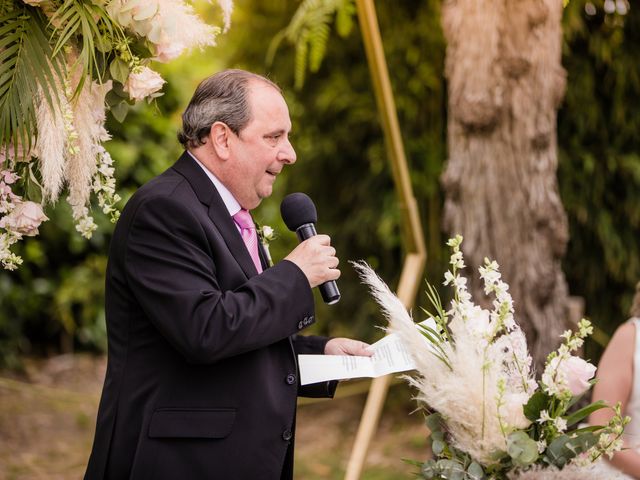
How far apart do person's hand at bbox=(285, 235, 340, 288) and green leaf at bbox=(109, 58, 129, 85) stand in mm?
588

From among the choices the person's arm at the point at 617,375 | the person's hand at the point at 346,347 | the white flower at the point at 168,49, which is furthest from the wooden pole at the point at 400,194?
the white flower at the point at 168,49

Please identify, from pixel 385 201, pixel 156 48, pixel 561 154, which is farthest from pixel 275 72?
Answer: pixel 156 48

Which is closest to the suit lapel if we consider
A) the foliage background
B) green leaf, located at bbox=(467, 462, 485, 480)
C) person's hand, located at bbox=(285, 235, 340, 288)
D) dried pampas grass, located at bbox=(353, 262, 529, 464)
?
person's hand, located at bbox=(285, 235, 340, 288)

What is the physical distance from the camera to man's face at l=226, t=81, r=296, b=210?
1.97 m

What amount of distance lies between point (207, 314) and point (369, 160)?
408cm

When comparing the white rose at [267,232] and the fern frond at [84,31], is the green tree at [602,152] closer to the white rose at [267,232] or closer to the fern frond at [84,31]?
the white rose at [267,232]

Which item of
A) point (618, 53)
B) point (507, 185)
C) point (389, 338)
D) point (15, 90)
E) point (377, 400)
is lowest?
point (377, 400)

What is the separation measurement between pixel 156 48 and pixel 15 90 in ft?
1.18

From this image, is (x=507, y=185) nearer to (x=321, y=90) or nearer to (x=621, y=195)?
(x=621, y=195)

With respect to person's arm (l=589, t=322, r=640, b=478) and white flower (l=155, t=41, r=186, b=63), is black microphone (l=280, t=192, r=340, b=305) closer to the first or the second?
white flower (l=155, t=41, r=186, b=63)

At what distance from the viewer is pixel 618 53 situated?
4902 mm

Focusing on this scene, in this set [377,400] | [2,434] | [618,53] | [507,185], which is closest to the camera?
[377,400]

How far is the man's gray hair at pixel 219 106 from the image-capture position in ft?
6.46

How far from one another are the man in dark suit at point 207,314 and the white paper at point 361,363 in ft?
0.30
